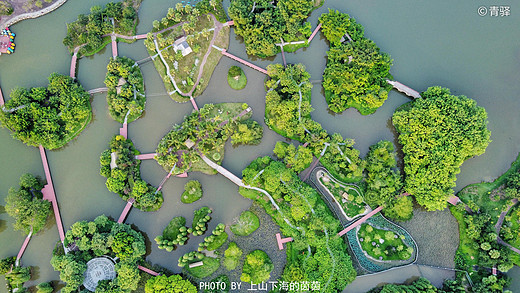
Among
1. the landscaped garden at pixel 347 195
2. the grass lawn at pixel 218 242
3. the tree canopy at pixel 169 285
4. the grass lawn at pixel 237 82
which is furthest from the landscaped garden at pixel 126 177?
the landscaped garden at pixel 347 195

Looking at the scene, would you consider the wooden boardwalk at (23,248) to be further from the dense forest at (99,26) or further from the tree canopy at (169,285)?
the dense forest at (99,26)

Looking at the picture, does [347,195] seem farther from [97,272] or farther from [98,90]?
[98,90]

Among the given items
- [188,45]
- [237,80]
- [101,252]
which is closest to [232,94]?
[237,80]

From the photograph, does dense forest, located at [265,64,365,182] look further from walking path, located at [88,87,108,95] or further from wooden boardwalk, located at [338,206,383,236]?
walking path, located at [88,87,108,95]

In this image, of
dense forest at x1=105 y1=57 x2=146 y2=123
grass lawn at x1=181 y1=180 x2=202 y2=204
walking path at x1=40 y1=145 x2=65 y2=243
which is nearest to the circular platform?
walking path at x1=40 y1=145 x2=65 y2=243

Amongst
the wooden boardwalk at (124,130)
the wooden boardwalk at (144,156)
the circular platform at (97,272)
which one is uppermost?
the wooden boardwalk at (124,130)

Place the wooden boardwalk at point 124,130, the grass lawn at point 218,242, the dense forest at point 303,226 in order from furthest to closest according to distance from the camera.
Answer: the wooden boardwalk at point 124,130, the grass lawn at point 218,242, the dense forest at point 303,226
